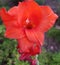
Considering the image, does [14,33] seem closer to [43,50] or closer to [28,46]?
[28,46]

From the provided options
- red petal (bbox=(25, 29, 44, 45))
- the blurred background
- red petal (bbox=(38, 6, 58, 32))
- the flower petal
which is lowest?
the blurred background

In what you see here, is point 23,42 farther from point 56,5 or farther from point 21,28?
point 56,5

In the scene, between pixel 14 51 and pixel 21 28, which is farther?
pixel 14 51

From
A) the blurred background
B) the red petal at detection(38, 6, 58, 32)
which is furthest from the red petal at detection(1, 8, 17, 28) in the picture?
the blurred background

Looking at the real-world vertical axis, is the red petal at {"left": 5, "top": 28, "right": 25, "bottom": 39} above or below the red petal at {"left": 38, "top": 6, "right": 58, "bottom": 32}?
below

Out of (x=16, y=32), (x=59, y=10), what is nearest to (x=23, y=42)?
(x=16, y=32)

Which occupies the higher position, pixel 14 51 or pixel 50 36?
pixel 14 51

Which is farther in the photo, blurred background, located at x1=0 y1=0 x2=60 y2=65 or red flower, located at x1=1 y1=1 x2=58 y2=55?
blurred background, located at x1=0 y1=0 x2=60 y2=65

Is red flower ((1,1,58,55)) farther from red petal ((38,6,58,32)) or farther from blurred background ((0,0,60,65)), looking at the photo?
blurred background ((0,0,60,65))
